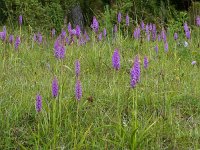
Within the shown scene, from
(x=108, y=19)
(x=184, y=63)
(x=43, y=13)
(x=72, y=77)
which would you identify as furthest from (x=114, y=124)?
(x=43, y=13)

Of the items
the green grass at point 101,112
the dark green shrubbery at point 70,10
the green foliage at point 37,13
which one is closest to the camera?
the green grass at point 101,112

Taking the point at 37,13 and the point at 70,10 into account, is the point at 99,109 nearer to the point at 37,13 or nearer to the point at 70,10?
the point at 37,13

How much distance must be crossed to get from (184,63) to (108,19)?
229 centimetres

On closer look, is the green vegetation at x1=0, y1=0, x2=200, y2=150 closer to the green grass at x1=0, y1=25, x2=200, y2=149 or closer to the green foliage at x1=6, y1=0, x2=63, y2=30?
the green grass at x1=0, y1=25, x2=200, y2=149

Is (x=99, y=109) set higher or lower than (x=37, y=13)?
lower

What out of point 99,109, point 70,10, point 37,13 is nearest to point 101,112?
point 99,109

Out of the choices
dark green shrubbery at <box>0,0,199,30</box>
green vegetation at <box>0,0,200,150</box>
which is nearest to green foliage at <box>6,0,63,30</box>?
dark green shrubbery at <box>0,0,199,30</box>

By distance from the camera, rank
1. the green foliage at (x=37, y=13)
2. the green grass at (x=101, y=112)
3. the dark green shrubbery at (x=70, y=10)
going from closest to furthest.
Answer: the green grass at (x=101, y=112) → the dark green shrubbery at (x=70, y=10) → the green foliage at (x=37, y=13)

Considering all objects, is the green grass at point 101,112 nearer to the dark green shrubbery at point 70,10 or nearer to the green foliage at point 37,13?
the dark green shrubbery at point 70,10

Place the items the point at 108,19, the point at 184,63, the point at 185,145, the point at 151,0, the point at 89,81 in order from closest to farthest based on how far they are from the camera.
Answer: the point at 185,145 → the point at 89,81 → the point at 184,63 → the point at 108,19 → the point at 151,0

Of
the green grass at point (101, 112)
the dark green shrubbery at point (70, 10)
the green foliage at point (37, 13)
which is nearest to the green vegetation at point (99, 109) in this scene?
the green grass at point (101, 112)

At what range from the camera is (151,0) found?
28.6 ft

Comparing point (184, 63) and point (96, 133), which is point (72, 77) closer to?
point (96, 133)

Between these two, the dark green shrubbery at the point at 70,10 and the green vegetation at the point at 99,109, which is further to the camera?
the dark green shrubbery at the point at 70,10
